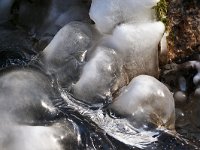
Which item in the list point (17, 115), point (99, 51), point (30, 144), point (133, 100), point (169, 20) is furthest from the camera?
point (169, 20)

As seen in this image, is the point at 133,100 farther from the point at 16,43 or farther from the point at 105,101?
the point at 16,43

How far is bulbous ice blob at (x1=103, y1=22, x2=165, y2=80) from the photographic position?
2180 millimetres

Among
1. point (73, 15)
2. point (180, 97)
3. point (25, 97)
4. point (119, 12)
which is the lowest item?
point (180, 97)

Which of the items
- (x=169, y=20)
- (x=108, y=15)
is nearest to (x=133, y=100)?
(x=108, y=15)

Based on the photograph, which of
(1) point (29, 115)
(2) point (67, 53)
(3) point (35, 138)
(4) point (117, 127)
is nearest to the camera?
(3) point (35, 138)

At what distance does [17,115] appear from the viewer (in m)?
1.83

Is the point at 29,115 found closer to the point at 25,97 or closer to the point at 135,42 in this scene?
the point at 25,97

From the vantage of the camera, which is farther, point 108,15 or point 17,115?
point 108,15

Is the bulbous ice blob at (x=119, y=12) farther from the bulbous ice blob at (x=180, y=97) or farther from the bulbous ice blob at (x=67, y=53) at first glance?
the bulbous ice blob at (x=180, y=97)

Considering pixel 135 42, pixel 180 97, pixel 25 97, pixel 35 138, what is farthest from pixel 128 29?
pixel 35 138

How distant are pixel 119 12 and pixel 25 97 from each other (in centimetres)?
66

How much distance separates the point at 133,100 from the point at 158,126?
0.17m

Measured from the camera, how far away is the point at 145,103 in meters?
2.01

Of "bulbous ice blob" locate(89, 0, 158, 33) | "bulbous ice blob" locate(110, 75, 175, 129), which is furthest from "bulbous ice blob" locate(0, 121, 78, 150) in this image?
"bulbous ice blob" locate(89, 0, 158, 33)
